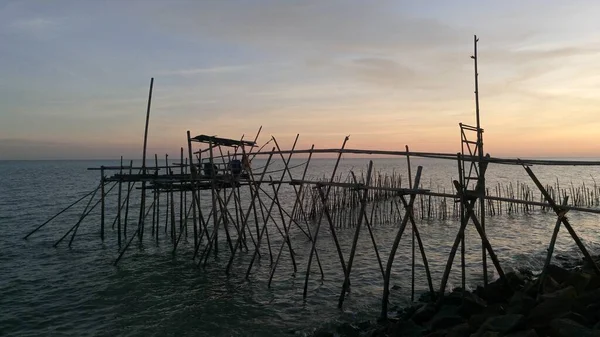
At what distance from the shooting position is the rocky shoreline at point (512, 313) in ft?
19.0

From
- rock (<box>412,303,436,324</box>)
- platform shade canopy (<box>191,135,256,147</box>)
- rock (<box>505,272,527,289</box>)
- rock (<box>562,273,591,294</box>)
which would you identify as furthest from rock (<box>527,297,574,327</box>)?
platform shade canopy (<box>191,135,256,147</box>)

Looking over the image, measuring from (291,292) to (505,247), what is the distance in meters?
9.70

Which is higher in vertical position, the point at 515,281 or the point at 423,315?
the point at 515,281

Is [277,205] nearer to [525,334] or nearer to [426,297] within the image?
[426,297]

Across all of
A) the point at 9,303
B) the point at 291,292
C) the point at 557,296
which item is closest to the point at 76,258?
the point at 9,303

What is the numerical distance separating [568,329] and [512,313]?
1213mm

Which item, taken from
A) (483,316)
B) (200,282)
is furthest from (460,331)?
(200,282)

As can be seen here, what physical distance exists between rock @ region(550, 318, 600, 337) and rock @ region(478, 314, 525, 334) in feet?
1.32

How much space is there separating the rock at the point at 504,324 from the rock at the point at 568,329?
402 mm

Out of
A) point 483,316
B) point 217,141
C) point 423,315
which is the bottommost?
point 423,315

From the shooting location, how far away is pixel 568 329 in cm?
534

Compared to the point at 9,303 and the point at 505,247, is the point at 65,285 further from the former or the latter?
the point at 505,247

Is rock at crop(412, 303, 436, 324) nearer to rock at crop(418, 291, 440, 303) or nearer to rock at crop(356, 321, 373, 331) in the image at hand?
rock at crop(356, 321, 373, 331)

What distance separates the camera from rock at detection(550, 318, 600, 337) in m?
5.18
